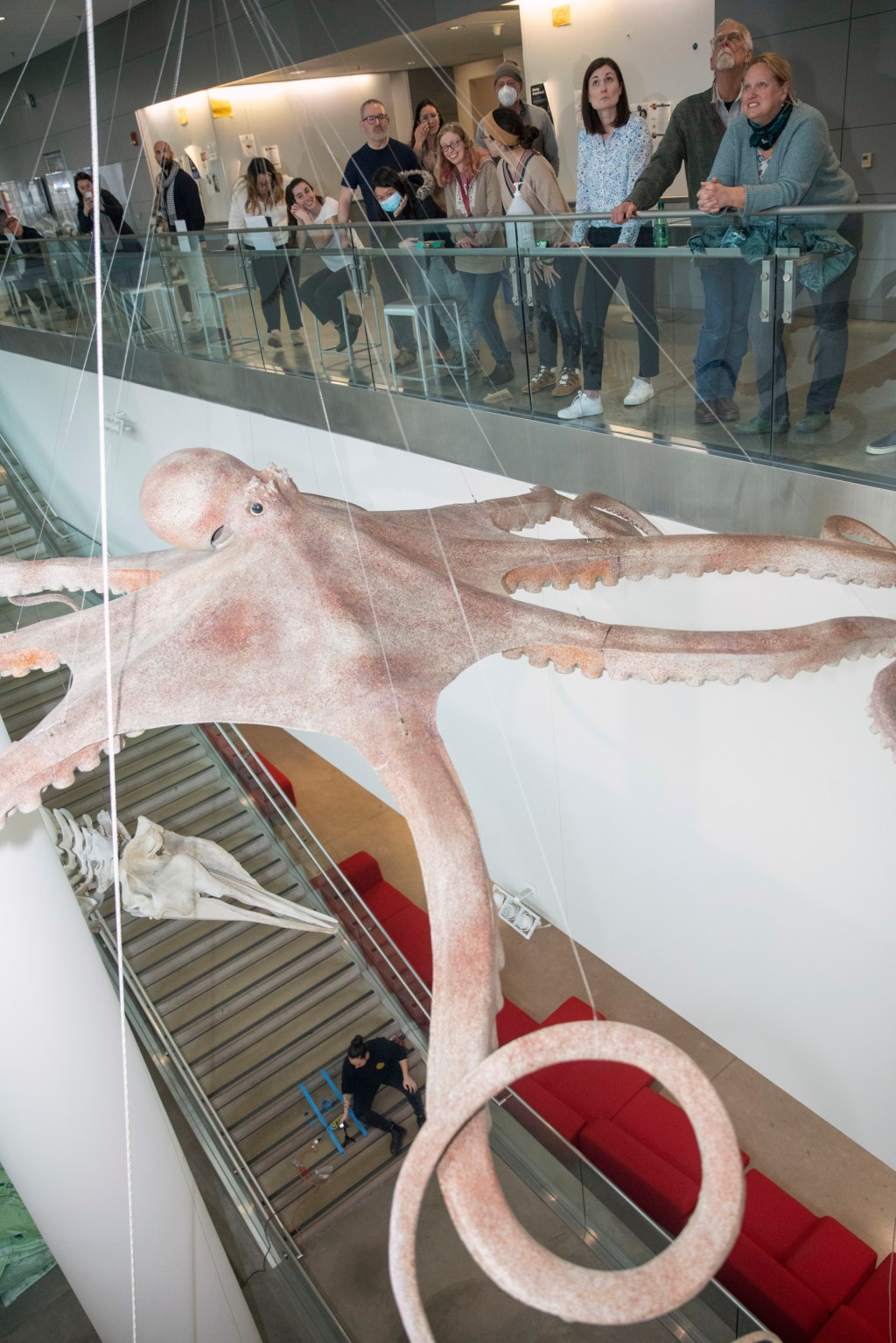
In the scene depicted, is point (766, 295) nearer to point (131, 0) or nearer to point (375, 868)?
point (131, 0)

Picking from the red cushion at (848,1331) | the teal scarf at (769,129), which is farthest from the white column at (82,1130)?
the teal scarf at (769,129)

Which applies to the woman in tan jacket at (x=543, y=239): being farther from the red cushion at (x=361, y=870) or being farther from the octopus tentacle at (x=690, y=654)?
the red cushion at (x=361, y=870)

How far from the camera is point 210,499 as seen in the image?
5.38 feet

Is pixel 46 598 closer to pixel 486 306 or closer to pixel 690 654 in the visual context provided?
pixel 690 654

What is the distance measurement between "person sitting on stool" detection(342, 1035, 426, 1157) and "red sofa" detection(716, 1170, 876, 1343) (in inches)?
52.0

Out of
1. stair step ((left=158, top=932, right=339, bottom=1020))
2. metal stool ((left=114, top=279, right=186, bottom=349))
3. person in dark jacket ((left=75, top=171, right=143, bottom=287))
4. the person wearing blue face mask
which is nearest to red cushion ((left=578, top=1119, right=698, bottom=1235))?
stair step ((left=158, top=932, right=339, bottom=1020))

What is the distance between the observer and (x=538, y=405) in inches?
136

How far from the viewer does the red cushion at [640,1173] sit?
3787 millimetres

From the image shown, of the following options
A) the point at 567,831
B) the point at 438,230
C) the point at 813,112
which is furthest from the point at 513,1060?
the point at 567,831

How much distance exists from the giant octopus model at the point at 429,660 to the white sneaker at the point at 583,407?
4.91 ft

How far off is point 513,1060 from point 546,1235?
9.95 feet

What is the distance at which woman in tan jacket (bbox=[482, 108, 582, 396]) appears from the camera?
324 centimetres

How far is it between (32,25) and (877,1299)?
15.8 feet

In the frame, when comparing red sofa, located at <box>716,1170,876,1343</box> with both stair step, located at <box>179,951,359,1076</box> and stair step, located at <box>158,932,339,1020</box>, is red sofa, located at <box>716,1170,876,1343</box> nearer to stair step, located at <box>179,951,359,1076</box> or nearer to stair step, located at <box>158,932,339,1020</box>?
stair step, located at <box>179,951,359,1076</box>
